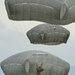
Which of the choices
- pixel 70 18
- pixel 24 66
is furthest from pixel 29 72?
pixel 70 18

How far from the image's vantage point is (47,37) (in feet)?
240

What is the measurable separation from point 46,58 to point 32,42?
4.99m

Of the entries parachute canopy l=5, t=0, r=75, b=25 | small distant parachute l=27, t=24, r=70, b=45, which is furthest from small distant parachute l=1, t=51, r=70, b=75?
parachute canopy l=5, t=0, r=75, b=25

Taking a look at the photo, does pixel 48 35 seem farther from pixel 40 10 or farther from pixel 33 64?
pixel 40 10

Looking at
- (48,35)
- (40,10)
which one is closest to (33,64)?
(48,35)

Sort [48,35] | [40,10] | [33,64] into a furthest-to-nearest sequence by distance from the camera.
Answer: [48,35], [33,64], [40,10]

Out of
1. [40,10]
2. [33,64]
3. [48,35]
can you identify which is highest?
[40,10]

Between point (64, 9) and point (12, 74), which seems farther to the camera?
point (12, 74)

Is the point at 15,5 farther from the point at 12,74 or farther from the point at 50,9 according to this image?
the point at 12,74

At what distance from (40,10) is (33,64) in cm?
1632

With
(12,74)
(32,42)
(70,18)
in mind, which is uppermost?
(70,18)

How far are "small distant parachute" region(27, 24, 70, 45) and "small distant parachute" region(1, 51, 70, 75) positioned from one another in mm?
2511

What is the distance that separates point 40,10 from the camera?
57.2 metres

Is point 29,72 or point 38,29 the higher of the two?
point 38,29
